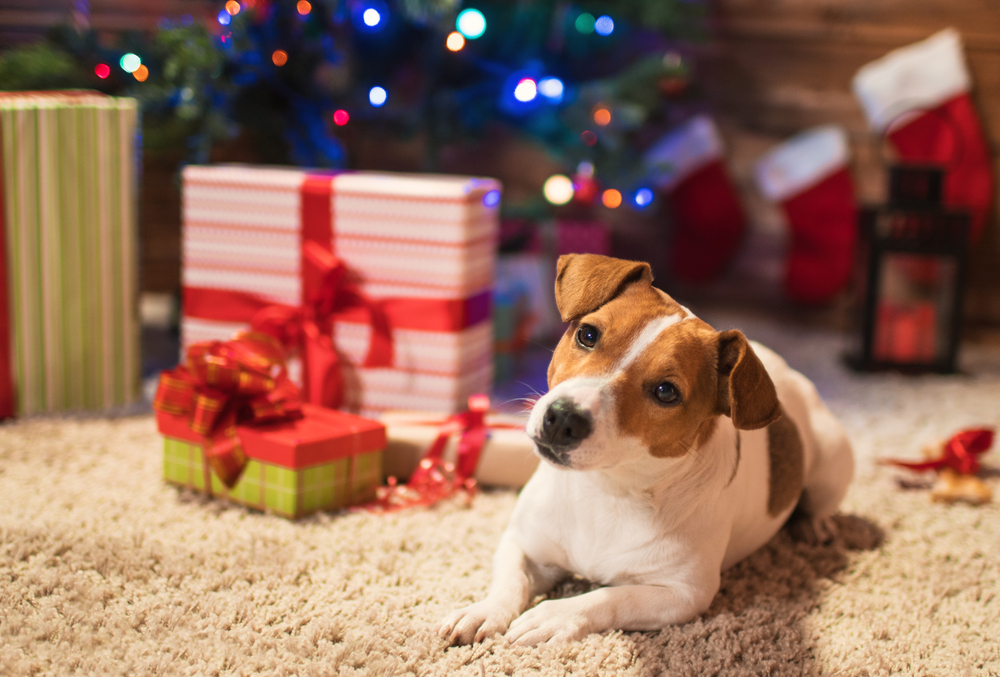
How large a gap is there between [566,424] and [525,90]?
1.81 m

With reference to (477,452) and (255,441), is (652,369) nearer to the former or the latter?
(477,452)

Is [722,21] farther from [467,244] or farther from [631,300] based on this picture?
[631,300]

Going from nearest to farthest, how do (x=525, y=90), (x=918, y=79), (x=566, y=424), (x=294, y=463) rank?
(x=566, y=424)
(x=294, y=463)
(x=525, y=90)
(x=918, y=79)

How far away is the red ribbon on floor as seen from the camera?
2.04 metres

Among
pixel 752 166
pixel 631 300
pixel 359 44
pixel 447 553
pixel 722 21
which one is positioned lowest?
pixel 447 553

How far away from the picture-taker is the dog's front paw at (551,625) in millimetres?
1255

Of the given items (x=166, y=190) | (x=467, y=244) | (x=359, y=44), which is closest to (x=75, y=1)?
(x=166, y=190)

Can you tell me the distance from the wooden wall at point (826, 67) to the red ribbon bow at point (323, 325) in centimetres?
213

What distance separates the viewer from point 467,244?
2.02 metres

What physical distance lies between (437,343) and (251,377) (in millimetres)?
487

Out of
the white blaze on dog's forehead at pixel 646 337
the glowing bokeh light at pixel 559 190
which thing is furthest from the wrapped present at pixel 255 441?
the glowing bokeh light at pixel 559 190

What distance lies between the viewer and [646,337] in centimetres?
125

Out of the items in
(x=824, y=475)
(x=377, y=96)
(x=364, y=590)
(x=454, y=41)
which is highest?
(x=454, y=41)

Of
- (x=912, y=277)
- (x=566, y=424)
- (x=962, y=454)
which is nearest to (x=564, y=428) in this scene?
(x=566, y=424)
